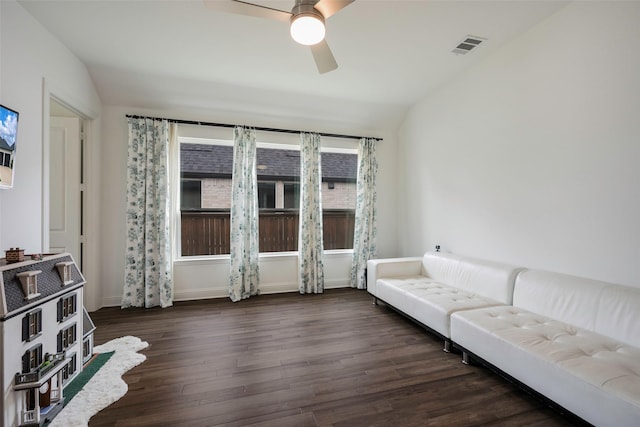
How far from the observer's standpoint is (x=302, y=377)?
7.14 feet

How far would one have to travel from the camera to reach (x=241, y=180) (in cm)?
412

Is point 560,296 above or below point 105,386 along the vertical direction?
above

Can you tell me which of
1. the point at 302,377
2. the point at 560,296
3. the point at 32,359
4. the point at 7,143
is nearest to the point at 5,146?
the point at 7,143

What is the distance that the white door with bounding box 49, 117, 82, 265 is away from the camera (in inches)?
132

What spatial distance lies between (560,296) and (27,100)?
15.5 ft

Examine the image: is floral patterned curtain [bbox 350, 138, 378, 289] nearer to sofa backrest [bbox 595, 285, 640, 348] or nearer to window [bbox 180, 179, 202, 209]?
window [bbox 180, 179, 202, 209]

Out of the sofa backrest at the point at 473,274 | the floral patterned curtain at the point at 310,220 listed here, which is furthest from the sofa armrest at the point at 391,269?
the floral patterned curtain at the point at 310,220

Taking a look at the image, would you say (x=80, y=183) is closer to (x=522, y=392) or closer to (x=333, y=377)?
(x=333, y=377)

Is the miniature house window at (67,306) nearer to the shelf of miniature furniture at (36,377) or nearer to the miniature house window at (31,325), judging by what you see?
the miniature house window at (31,325)

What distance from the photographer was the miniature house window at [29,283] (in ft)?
5.42

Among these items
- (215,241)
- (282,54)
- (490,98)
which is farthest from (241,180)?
(490,98)

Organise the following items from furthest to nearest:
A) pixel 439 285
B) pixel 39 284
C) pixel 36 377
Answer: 1. pixel 439 285
2. pixel 39 284
3. pixel 36 377

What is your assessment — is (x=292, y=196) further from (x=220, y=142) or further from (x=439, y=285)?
(x=439, y=285)

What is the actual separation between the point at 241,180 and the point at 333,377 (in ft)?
9.56
